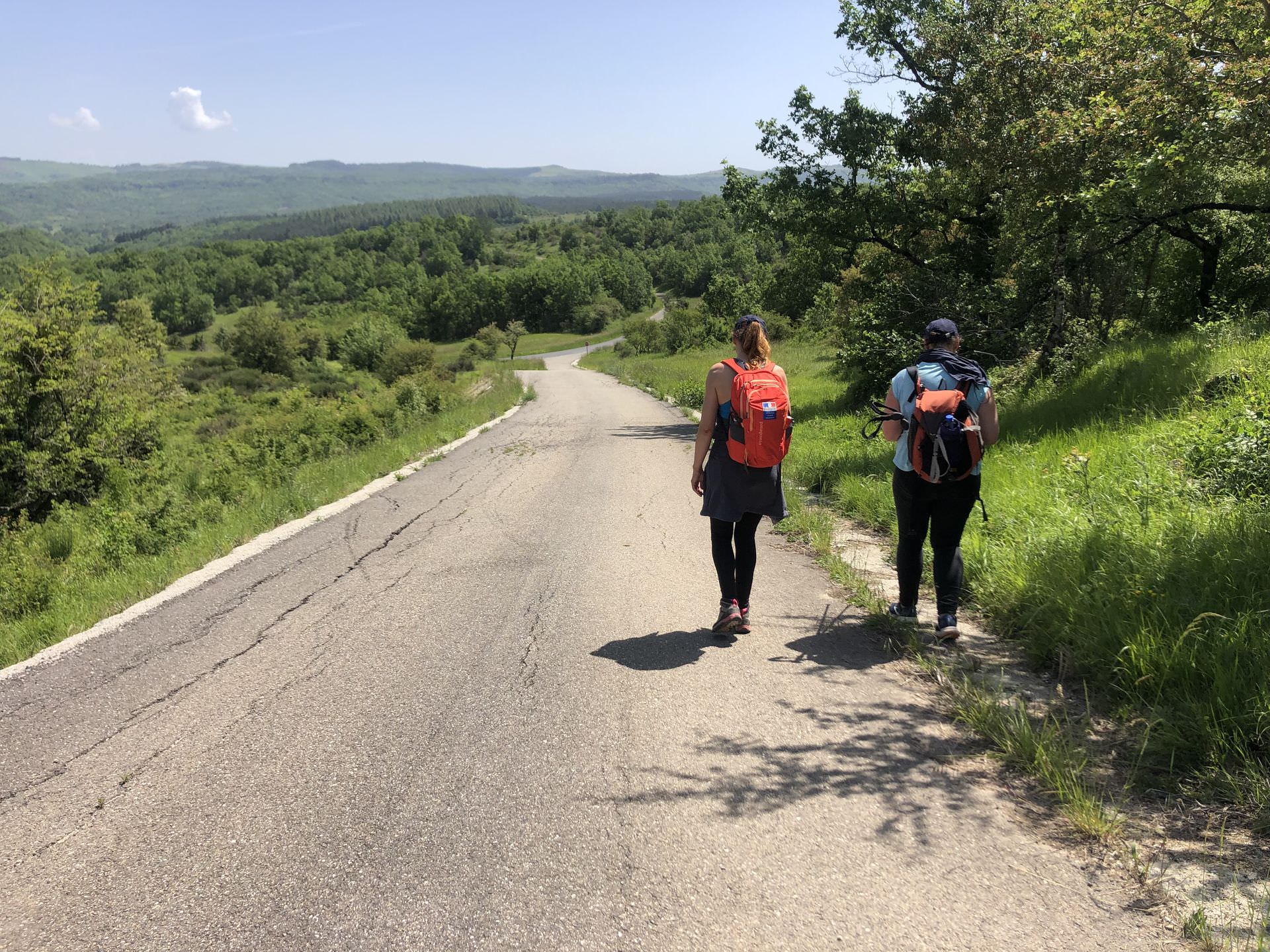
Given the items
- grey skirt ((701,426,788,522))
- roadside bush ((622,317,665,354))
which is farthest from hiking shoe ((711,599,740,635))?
roadside bush ((622,317,665,354))

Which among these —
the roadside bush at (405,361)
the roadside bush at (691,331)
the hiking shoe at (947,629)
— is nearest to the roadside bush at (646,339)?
the roadside bush at (691,331)

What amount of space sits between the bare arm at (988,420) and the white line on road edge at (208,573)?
6.29 metres

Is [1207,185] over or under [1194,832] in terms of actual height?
over

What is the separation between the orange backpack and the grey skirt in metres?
0.88

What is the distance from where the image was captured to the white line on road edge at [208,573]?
4.94 meters

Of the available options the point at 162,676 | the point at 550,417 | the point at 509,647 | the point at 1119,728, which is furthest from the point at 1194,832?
the point at 550,417

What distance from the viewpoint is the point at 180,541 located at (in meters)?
8.68

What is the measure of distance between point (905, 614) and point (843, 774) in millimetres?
1911

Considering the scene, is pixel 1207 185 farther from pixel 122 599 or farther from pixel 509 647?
pixel 122 599

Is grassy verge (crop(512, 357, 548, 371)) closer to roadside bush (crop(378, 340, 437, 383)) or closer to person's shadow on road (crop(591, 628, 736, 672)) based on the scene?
roadside bush (crop(378, 340, 437, 383))

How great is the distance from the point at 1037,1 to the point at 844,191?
5702 millimetres

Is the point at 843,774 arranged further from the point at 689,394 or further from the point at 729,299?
the point at 729,299

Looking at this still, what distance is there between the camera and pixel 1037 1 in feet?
34.1

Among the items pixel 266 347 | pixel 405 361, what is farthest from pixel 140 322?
pixel 266 347
